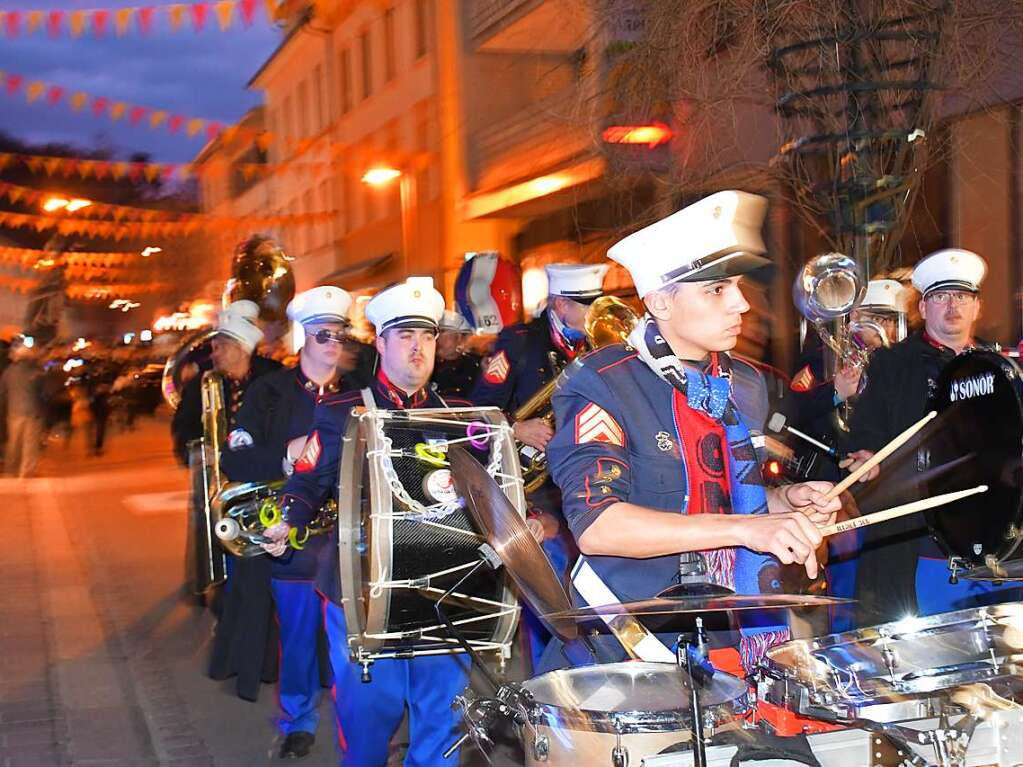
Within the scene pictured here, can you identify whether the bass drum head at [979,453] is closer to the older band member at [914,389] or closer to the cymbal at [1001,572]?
the cymbal at [1001,572]

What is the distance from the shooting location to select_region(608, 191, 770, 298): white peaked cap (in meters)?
3.03

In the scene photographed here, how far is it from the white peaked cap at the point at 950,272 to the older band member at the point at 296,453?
265 centimetres

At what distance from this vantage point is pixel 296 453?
597 cm

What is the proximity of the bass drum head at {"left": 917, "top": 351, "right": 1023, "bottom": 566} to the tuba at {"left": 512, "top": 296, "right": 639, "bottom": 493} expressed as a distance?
2285mm

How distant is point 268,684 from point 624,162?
11.5 ft

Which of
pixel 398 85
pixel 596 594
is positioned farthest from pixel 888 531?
pixel 398 85

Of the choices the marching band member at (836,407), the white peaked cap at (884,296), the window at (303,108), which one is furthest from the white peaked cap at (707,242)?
the window at (303,108)

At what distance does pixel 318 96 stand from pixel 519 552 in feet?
104

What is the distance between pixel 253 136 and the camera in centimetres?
1767

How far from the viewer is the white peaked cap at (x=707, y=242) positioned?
9.93ft

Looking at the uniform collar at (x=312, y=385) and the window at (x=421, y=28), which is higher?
the window at (x=421, y=28)

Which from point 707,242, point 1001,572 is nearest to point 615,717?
point 707,242

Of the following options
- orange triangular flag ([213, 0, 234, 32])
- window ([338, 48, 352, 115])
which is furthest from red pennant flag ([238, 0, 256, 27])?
window ([338, 48, 352, 115])

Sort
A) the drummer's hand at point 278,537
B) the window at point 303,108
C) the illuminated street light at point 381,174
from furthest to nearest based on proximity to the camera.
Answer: the window at point 303,108
the illuminated street light at point 381,174
the drummer's hand at point 278,537
